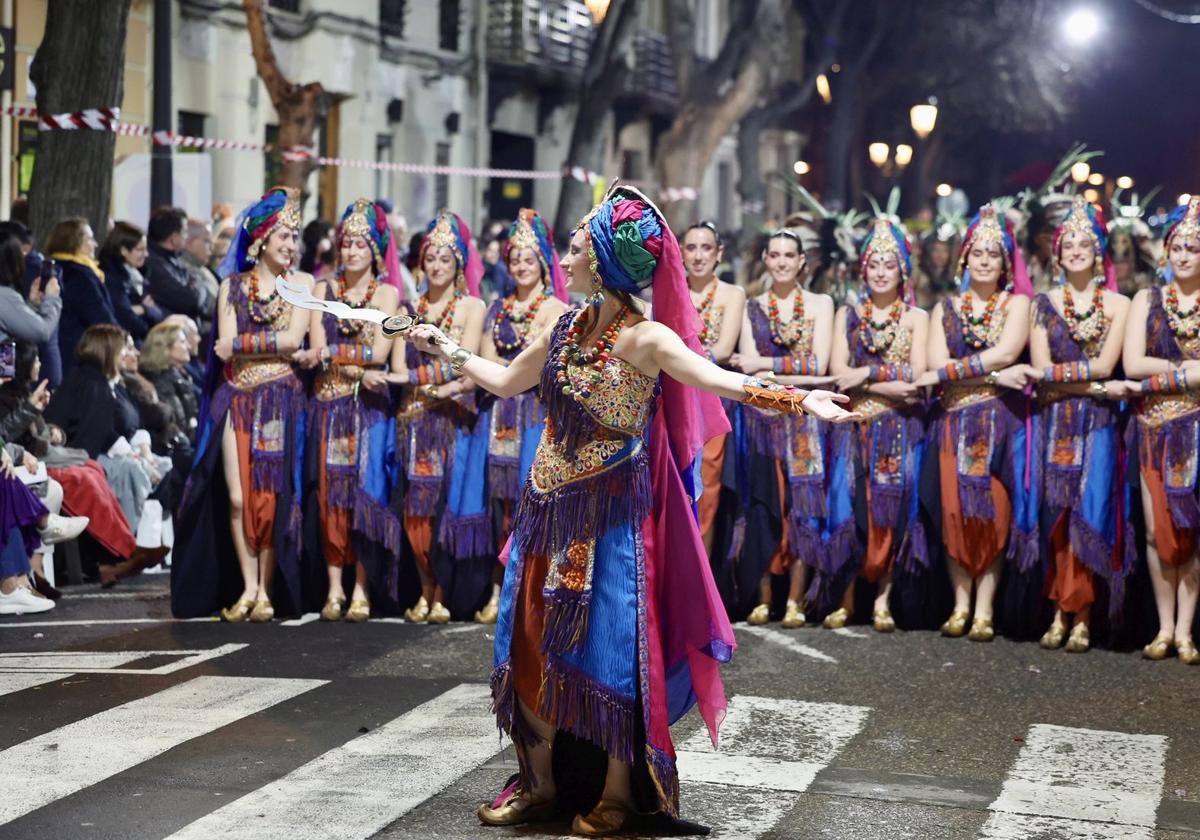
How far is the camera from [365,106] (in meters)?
31.5

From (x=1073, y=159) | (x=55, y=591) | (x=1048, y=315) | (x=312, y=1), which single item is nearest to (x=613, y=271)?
(x=1048, y=315)

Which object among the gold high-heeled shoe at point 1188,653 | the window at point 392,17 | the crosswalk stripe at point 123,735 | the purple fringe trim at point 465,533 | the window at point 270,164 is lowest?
the crosswalk stripe at point 123,735

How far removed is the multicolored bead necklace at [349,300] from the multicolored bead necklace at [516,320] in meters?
0.63

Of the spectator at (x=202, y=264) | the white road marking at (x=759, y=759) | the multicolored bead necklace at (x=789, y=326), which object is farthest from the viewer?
the spectator at (x=202, y=264)

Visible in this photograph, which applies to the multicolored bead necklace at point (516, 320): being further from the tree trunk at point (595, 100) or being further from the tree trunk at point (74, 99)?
the tree trunk at point (595, 100)

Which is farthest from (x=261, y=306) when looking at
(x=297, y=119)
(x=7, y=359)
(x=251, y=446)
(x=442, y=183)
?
(x=442, y=183)

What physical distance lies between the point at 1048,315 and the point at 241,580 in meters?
4.26

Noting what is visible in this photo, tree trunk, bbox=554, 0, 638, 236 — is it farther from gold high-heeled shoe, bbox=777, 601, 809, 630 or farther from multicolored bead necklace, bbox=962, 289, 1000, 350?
multicolored bead necklace, bbox=962, 289, 1000, 350

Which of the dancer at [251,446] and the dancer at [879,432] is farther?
the dancer at [879,432]

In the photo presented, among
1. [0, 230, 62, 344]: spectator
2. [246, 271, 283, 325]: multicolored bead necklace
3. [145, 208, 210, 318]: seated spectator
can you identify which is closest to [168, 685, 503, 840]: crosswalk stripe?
[246, 271, 283, 325]: multicolored bead necklace

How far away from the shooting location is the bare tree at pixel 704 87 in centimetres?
3116

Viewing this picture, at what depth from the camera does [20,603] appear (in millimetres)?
9648

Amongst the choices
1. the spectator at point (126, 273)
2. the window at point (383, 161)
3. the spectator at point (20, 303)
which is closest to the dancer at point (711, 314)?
the spectator at point (20, 303)

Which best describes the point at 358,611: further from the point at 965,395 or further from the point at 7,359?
the point at 965,395
